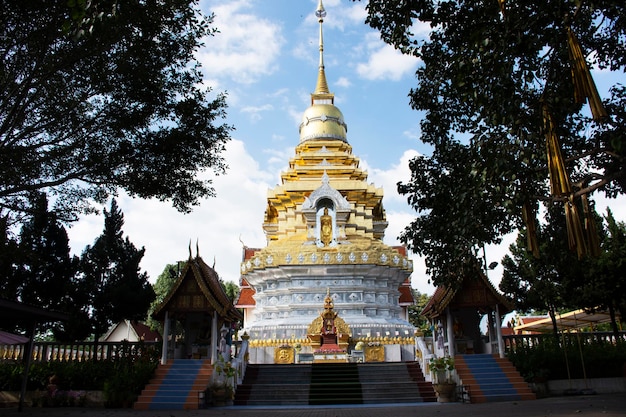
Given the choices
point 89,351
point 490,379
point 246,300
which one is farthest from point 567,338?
point 246,300

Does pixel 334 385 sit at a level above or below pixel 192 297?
below

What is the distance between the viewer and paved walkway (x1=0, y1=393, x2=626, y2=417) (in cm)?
976

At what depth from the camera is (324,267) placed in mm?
25750

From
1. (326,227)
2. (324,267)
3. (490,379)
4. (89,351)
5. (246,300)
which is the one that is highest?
(326,227)

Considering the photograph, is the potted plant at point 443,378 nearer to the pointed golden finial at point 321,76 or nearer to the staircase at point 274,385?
the staircase at point 274,385

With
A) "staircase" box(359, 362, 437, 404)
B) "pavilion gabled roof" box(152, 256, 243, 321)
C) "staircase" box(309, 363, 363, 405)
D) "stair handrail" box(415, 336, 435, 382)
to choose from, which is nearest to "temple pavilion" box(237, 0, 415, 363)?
→ "staircase" box(309, 363, 363, 405)

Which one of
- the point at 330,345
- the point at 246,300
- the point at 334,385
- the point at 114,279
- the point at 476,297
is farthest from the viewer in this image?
the point at 246,300

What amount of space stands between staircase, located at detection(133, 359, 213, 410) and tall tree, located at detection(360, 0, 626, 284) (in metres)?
6.74

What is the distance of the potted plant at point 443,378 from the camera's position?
1372cm

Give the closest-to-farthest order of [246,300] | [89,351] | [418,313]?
[89,351] < [246,300] < [418,313]

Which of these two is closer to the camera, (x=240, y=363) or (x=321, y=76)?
(x=240, y=363)

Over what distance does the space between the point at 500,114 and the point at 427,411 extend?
6460 millimetres

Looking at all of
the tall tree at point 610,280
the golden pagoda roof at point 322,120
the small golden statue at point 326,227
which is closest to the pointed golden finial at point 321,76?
the golden pagoda roof at point 322,120

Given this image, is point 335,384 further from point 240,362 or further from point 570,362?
point 570,362
